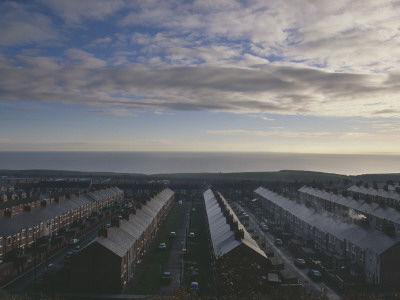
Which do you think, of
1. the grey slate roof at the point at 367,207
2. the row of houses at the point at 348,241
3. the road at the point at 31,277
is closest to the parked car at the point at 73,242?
the road at the point at 31,277

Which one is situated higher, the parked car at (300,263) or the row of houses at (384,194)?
the row of houses at (384,194)

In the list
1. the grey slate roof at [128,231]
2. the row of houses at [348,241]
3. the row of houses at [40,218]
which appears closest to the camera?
the row of houses at [348,241]

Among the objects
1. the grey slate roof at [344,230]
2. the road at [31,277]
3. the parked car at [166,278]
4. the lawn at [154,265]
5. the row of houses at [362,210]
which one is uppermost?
the row of houses at [362,210]

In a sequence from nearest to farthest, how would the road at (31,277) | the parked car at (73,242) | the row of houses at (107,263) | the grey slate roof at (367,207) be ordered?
the row of houses at (107,263) < the road at (31,277) < the parked car at (73,242) < the grey slate roof at (367,207)

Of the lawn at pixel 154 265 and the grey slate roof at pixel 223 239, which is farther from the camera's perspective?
the grey slate roof at pixel 223 239

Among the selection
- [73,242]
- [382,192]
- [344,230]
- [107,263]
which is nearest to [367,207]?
[344,230]

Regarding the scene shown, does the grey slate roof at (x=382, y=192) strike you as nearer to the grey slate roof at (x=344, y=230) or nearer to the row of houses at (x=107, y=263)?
the grey slate roof at (x=344, y=230)
